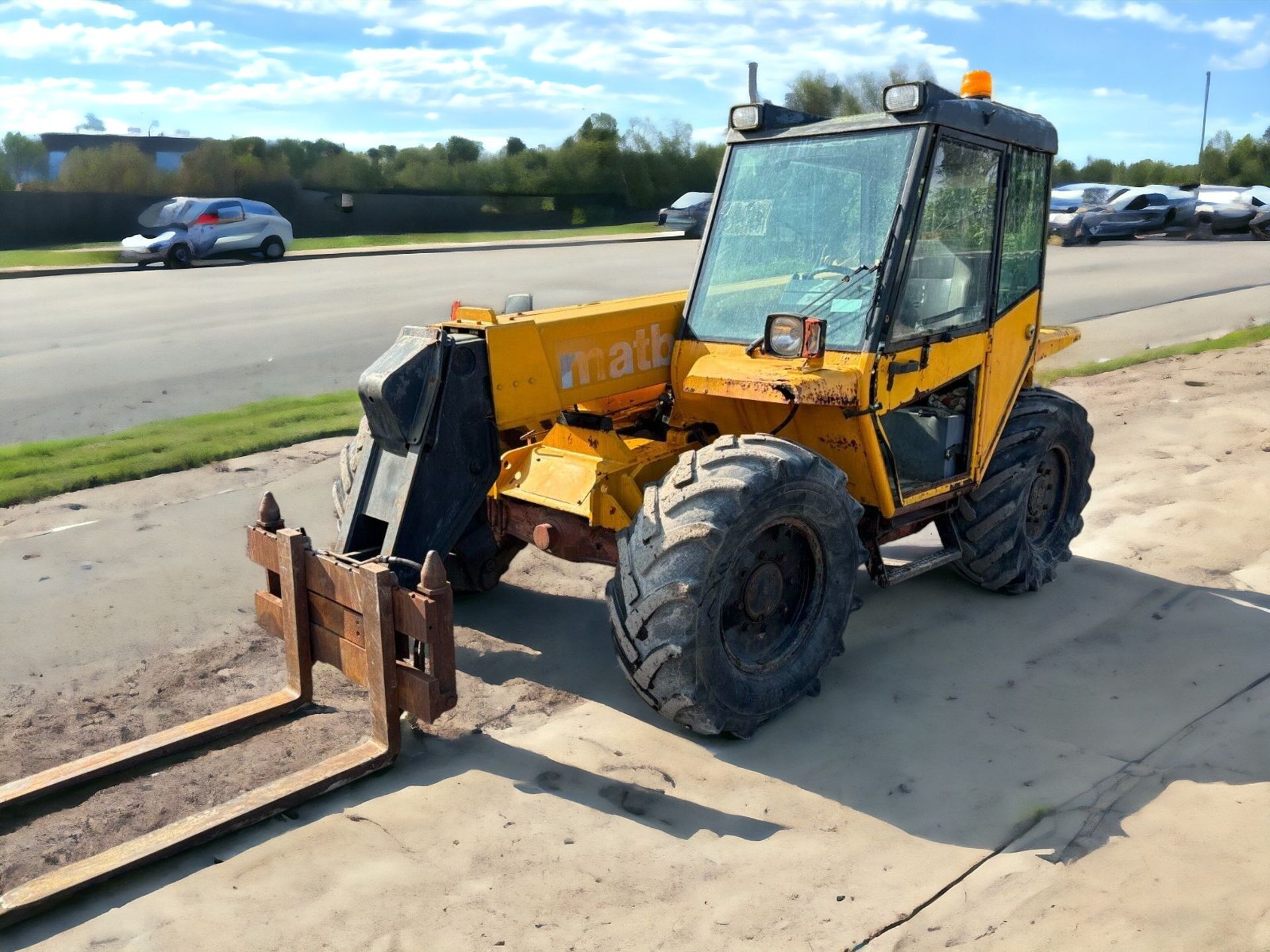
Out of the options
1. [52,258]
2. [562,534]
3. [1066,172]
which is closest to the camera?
[562,534]

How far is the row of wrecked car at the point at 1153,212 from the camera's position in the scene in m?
30.0

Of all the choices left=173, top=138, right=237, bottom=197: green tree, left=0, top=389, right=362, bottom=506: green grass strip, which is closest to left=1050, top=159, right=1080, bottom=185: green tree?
left=173, top=138, right=237, bottom=197: green tree

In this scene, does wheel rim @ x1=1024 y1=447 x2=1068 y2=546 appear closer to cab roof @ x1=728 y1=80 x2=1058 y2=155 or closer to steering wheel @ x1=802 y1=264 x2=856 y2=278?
cab roof @ x1=728 y1=80 x2=1058 y2=155

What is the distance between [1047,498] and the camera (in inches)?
→ 278

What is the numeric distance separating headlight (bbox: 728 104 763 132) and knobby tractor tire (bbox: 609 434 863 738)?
1.82 m

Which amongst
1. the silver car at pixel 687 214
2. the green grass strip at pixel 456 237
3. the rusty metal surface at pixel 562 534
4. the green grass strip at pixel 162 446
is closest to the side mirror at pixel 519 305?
the rusty metal surface at pixel 562 534

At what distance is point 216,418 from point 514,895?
8.22 m

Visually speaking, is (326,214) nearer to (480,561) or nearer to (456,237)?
(456,237)

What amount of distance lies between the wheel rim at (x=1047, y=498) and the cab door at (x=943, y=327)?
0.98 m

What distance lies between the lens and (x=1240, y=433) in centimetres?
1041

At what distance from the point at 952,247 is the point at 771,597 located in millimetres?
1990

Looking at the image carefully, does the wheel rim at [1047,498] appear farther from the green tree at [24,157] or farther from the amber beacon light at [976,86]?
the green tree at [24,157]

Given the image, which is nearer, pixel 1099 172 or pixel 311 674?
pixel 311 674

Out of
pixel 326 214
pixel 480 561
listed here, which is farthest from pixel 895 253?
pixel 326 214
